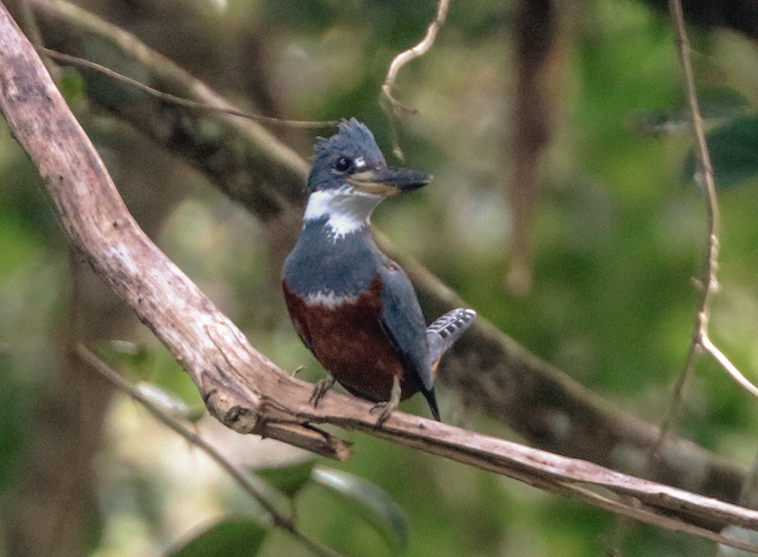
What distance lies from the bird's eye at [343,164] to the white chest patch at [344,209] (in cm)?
3

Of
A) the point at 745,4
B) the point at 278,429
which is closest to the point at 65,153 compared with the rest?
the point at 278,429

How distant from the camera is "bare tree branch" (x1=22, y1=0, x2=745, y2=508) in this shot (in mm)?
1673

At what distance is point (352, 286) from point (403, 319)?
0.26 ft

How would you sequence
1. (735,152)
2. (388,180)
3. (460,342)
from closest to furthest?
(388,180) < (735,152) < (460,342)

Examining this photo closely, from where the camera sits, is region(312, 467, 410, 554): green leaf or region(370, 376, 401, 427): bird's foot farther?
region(312, 467, 410, 554): green leaf

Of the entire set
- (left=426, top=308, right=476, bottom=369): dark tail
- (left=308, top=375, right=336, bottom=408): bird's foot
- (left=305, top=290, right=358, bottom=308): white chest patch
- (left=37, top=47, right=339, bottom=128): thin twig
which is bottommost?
(left=426, top=308, right=476, bottom=369): dark tail

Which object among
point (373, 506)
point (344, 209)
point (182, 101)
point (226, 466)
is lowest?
point (373, 506)

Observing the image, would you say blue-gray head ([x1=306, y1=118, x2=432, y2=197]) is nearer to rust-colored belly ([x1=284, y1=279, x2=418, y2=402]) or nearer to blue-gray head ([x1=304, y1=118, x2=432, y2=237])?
blue-gray head ([x1=304, y1=118, x2=432, y2=237])

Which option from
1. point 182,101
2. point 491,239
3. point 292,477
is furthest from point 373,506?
point 491,239

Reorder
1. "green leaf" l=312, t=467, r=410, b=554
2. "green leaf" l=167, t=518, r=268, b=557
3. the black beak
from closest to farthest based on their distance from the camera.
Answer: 1. the black beak
2. "green leaf" l=167, t=518, r=268, b=557
3. "green leaf" l=312, t=467, r=410, b=554

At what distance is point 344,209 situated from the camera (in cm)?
113

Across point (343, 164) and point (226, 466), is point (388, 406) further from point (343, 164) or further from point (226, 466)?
point (226, 466)

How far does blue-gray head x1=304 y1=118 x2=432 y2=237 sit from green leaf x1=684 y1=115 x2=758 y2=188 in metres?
0.72

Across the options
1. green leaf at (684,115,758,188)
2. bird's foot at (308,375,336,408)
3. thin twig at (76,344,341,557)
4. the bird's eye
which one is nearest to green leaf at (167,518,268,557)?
thin twig at (76,344,341,557)
